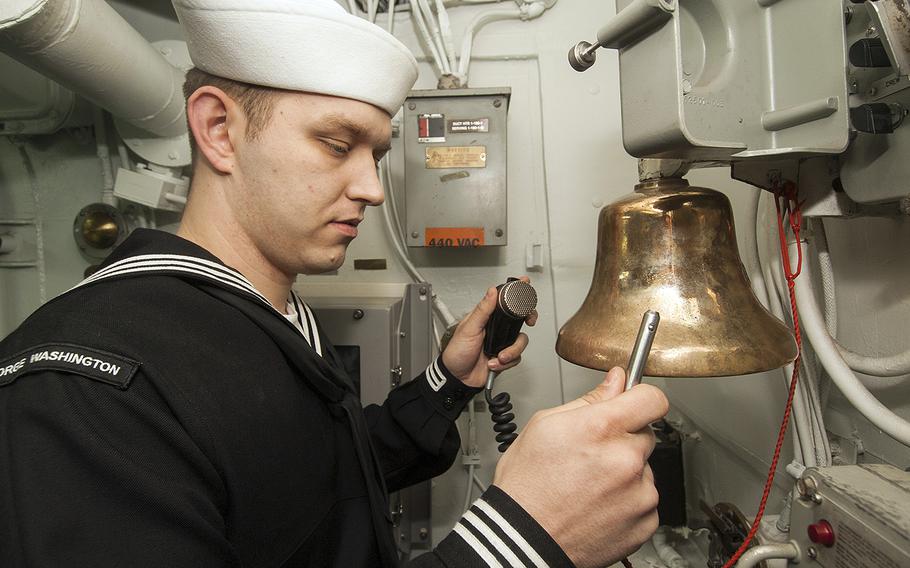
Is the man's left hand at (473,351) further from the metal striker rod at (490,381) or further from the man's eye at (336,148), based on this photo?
the man's eye at (336,148)

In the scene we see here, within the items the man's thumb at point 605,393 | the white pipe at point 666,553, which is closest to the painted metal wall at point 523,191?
the white pipe at point 666,553

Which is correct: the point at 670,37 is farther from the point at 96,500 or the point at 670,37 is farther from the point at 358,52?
the point at 96,500

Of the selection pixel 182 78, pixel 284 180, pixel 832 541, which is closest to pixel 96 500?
pixel 284 180

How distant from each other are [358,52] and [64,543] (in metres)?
0.66

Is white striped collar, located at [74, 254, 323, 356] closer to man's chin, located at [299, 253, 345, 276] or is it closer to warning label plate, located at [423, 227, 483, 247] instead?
man's chin, located at [299, 253, 345, 276]

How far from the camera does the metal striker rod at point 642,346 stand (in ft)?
1.38

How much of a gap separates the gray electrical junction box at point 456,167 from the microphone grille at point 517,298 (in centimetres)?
40

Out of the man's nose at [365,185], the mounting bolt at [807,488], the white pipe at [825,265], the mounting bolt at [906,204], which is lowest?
the mounting bolt at [807,488]

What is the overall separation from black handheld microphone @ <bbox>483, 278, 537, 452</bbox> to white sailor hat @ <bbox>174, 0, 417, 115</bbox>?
392mm

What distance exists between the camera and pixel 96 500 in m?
0.40

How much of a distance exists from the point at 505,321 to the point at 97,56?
91 centimetres

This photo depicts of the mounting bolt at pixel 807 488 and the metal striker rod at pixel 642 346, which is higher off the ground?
the metal striker rod at pixel 642 346

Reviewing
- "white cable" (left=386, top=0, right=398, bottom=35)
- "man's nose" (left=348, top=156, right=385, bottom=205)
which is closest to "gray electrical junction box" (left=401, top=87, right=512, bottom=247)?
"white cable" (left=386, top=0, right=398, bottom=35)

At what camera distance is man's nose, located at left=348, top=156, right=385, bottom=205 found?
2.35 ft
